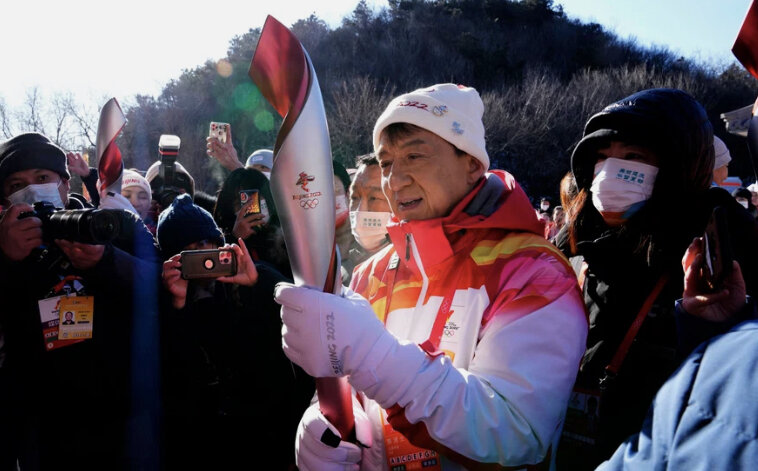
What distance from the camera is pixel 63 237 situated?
190 centimetres

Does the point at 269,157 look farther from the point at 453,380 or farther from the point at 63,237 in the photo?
the point at 453,380

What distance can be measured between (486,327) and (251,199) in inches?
86.2

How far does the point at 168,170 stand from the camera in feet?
14.5

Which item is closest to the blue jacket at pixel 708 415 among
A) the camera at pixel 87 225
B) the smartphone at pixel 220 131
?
the camera at pixel 87 225

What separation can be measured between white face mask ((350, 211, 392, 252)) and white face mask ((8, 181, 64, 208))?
1537 millimetres

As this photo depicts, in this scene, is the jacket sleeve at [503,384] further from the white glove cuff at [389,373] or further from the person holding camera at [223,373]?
the person holding camera at [223,373]

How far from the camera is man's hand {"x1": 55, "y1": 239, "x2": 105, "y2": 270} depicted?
200 cm

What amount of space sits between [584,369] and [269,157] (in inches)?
128

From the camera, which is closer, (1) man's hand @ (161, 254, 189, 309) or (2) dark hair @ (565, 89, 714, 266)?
(2) dark hair @ (565, 89, 714, 266)

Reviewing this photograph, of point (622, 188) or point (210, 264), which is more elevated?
point (622, 188)

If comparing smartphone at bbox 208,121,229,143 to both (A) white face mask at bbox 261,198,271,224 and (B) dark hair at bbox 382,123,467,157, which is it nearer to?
(A) white face mask at bbox 261,198,271,224

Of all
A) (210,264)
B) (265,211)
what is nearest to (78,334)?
(210,264)

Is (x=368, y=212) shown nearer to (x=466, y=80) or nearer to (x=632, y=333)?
(x=632, y=333)

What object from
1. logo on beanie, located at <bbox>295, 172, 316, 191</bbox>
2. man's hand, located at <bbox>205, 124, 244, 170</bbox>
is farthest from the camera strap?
man's hand, located at <bbox>205, 124, 244, 170</bbox>
